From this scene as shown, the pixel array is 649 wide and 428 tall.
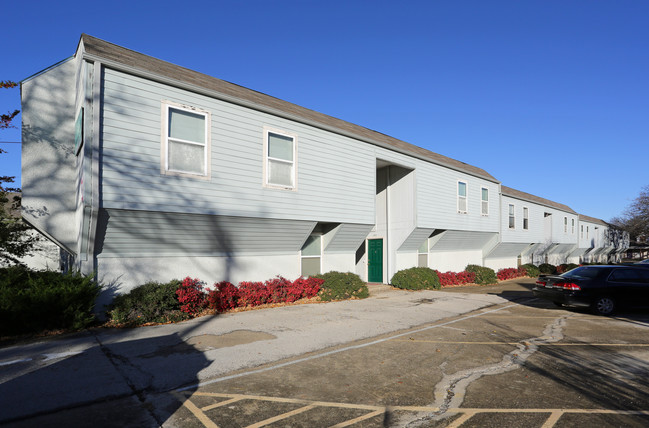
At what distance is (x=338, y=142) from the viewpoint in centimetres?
1371

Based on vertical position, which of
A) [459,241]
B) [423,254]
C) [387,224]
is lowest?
[423,254]

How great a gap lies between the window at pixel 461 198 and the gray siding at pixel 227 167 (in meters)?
7.47

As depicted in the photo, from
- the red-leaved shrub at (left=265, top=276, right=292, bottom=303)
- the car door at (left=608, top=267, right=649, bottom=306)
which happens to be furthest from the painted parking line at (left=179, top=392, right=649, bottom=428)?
the car door at (left=608, top=267, right=649, bottom=306)

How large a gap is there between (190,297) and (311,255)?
540 centimetres

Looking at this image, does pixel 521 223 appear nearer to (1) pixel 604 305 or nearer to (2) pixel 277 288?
(1) pixel 604 305

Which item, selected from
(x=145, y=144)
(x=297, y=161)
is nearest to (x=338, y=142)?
(x=297, y=161)

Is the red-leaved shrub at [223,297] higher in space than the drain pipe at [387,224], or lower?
lower

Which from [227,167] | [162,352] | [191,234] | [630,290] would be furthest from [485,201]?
[162,352]

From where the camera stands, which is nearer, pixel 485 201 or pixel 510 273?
pixel 485 201

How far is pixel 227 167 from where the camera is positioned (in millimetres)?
10508

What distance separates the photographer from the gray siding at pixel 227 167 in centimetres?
868

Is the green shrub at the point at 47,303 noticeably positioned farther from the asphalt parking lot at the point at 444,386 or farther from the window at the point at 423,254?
the window at the point at 423,254

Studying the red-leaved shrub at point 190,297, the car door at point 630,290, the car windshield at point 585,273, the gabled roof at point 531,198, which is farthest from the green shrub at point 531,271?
the red-leaved shrub at point 190,297

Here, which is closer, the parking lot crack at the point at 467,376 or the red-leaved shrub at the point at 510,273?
the parking lot crack at the point at 467,376
